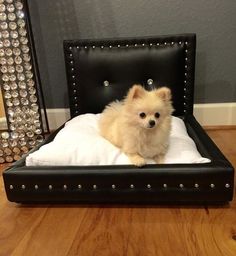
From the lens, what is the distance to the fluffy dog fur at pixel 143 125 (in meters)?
1.21

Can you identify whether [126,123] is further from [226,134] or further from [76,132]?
[226,134]

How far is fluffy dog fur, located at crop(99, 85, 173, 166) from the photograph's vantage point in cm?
121

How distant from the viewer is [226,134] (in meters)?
2.01

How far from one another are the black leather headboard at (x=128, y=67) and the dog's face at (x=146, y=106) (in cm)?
59

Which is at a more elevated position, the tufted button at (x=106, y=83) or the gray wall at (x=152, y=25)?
the gray wall at (x=152, y=25)

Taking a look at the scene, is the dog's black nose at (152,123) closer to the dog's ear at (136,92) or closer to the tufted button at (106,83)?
the dog's ear at (136,92)

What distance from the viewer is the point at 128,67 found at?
1809 millimetres

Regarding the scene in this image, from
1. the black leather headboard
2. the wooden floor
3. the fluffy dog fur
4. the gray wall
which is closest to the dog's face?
the fluffy dog fur

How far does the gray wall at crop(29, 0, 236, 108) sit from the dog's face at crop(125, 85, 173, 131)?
0.88m

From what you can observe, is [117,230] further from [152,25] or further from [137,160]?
[152,25]

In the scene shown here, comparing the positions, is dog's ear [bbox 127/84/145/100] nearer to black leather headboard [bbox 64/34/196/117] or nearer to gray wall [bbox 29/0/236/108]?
black leather headboard [bbox 64/34/196/117]

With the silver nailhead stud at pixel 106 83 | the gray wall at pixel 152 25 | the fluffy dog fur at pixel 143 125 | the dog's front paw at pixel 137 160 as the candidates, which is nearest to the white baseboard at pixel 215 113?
the gray wall at pixel 152 25

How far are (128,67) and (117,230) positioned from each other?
982 millimetres

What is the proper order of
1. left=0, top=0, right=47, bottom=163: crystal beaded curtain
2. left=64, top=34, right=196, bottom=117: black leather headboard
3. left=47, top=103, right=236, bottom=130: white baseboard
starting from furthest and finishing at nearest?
left=47, top=103, right=236, bottom=130: white baseboard, left=64, top=34, right=196, bottom=117: black leather headboard, left=0, top=0, right=47, bottom=163: crystal beaded curtain
